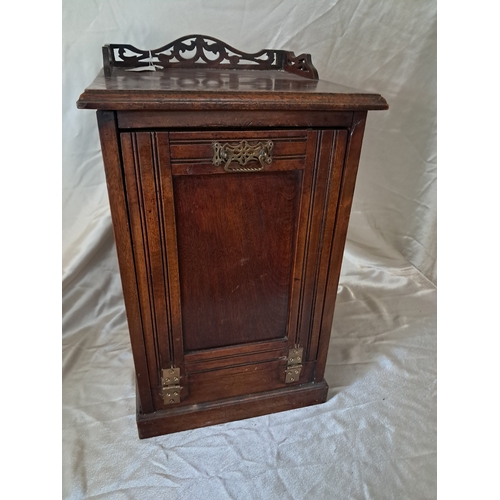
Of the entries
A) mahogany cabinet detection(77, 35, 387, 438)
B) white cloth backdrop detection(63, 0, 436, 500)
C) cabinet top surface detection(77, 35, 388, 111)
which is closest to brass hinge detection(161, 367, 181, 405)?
mahogany cabinet detection(77, 35, 387, 438)

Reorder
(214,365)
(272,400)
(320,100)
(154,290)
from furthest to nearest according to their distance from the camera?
1. (272,400)
2. (214,365)
3. (154,290)
4. (320,100)

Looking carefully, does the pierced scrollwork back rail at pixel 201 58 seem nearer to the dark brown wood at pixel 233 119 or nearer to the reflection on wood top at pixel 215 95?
the reflection on wood top at pixel 215 95

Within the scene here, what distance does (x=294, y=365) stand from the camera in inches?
49.3

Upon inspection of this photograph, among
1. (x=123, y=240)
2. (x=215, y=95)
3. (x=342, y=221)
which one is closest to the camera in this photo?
(x=215, y=95)

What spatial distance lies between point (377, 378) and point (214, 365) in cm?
59

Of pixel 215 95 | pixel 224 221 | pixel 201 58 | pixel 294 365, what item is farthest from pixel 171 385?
pixel 201 58

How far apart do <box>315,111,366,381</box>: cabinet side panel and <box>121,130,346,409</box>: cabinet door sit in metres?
0.02

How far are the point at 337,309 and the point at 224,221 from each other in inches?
37.0

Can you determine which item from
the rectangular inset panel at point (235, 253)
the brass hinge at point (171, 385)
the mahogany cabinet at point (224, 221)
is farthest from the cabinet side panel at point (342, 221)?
the brass hinge at point (171, 385)

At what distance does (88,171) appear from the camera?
1.63 m

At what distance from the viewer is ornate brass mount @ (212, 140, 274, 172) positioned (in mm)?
919

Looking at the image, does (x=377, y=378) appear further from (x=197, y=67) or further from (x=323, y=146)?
(x=197, y=67)

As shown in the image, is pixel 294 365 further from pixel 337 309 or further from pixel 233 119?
pixel 233 119

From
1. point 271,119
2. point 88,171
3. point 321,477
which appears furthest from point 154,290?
point 88,171
